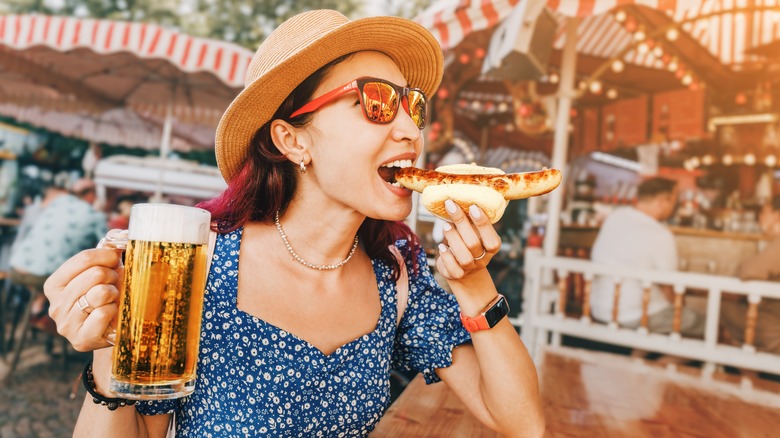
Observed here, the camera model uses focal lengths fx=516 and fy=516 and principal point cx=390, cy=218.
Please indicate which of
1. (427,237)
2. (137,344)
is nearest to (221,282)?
(137,344)

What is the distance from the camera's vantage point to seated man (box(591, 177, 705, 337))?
436 centimetres

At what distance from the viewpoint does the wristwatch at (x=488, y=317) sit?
1.44 meters

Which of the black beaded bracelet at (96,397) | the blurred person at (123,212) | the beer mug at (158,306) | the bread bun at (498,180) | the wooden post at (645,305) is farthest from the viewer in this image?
the blurred person at (123,212)

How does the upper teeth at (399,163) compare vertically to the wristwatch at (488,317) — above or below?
above

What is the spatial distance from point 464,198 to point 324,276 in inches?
22.1

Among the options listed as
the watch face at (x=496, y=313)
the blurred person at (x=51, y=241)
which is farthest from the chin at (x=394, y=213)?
the blurred person at (x=51, y=241)

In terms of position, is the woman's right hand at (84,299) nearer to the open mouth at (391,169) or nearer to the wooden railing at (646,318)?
the open mouth at (391,169)

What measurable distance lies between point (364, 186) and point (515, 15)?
260 centimetres

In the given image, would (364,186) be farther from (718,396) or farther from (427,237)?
(427,237)

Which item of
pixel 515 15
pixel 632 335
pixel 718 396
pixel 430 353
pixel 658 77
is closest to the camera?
pixel 430 353

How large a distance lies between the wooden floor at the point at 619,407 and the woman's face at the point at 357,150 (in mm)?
648

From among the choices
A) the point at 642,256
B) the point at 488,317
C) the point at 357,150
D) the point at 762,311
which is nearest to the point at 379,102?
the point at 357,150

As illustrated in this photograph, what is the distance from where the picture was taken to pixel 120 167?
11195mm

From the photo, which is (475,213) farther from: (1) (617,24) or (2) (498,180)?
(1) (617,24)
